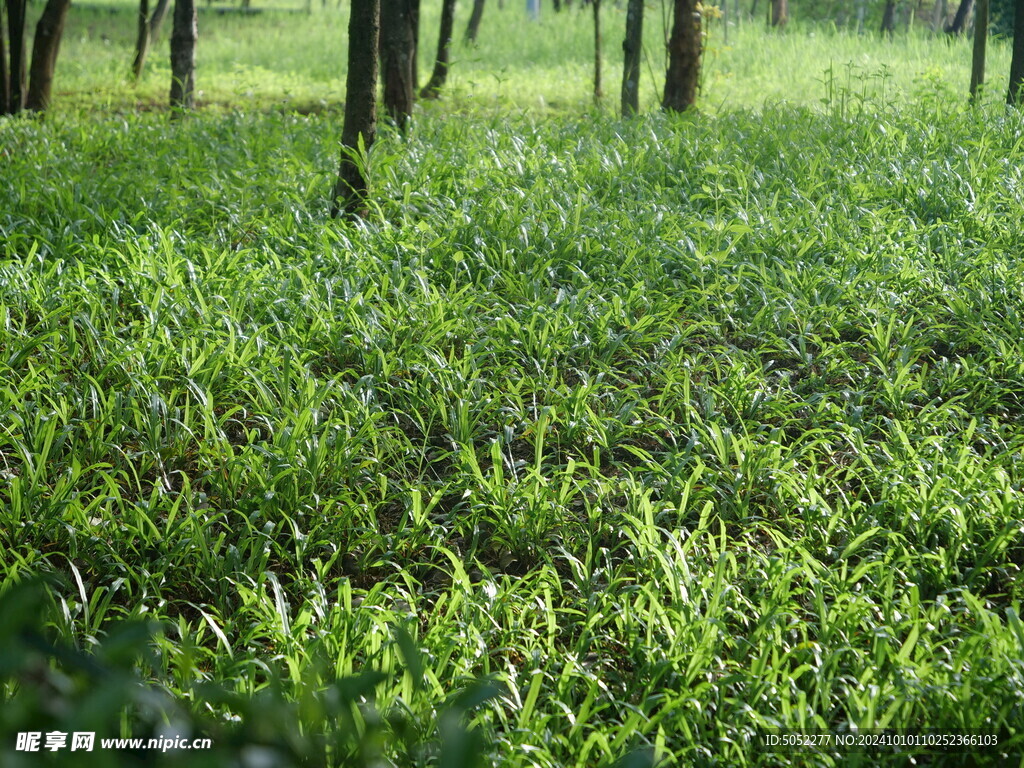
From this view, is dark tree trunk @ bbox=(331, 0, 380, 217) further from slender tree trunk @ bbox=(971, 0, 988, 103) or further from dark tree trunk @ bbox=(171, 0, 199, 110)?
slender tree trunk @ bbox=(971, 0, 988, 103)

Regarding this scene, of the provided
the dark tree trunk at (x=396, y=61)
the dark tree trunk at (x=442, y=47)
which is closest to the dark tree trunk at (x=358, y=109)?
the dark tree trunk at (x=396, y=61)

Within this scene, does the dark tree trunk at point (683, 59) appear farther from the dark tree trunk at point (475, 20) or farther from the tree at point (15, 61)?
the dark tree trunk at point (475, 20)

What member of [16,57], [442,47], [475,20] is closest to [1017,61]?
[442,47]

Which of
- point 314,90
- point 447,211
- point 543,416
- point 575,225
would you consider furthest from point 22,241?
point 314,90

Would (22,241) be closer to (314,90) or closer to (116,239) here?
(116,239)

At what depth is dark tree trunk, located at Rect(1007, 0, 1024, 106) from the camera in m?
8.09

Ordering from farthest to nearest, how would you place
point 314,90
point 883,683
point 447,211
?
point 314,90 < point 447,211 < point 883,683

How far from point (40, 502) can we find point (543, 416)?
5.55 feet

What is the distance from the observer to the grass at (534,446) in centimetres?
214

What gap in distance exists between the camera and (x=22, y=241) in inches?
191

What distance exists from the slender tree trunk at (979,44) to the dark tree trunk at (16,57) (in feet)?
28.5

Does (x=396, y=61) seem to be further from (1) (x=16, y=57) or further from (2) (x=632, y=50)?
(1) (x=16, y=57)

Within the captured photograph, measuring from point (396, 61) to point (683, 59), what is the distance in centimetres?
304

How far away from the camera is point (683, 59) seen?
8.68m
